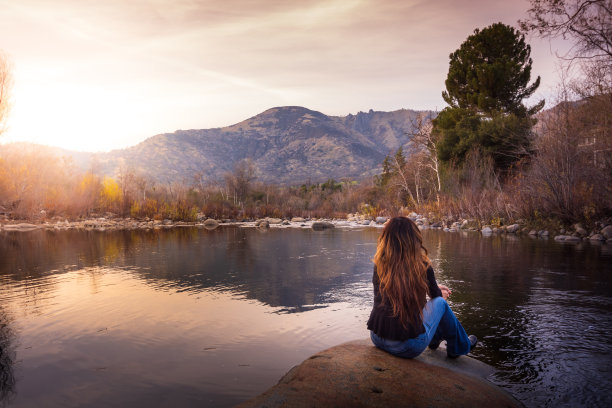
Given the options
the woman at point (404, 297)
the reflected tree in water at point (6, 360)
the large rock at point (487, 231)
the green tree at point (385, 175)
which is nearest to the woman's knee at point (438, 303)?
the woman at point (404, 297)

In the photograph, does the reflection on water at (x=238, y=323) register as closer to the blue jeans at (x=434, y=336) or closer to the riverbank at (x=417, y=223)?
the blue jeans at (x=434, y=336)

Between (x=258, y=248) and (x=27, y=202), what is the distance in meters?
25.7

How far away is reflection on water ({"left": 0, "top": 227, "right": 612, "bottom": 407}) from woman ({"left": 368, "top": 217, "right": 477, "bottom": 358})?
3.20 feet

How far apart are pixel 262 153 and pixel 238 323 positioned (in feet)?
511

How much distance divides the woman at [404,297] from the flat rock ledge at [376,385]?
0.60ft

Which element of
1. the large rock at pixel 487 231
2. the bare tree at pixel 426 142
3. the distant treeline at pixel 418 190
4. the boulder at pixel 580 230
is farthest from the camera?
the bare tree at pixel 426 142

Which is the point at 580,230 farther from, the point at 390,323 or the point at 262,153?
the point at 262,153

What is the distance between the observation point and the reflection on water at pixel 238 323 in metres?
4.07

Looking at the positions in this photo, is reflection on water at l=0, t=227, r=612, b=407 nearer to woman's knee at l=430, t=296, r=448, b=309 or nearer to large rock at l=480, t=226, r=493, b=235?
woman's knee at l=430, t=296, r=448, b=309

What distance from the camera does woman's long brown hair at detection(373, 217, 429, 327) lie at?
12.0ft

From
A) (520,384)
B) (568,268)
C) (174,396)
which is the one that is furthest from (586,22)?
(174,396)

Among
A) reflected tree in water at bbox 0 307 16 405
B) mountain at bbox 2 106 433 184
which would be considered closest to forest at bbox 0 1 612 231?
reflected tree in water at bbox 0 307 16 405

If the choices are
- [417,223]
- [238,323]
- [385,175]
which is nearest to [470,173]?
[417,223]

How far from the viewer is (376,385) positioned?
3123 mm
